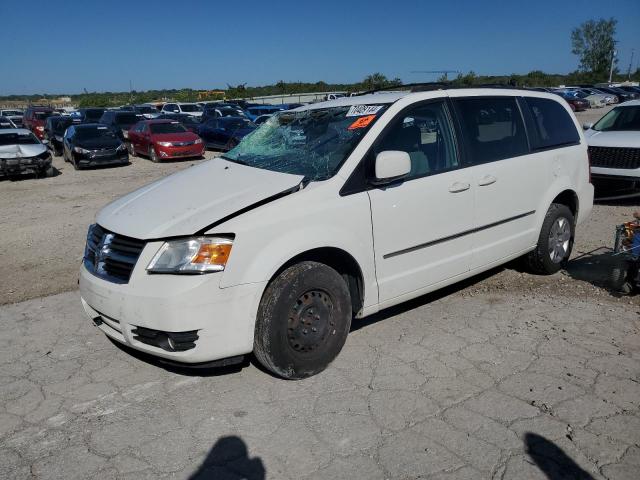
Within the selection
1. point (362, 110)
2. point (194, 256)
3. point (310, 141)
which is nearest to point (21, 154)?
point (310, 141)

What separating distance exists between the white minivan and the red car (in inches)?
509

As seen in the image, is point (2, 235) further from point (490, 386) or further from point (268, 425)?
point (490, 386)

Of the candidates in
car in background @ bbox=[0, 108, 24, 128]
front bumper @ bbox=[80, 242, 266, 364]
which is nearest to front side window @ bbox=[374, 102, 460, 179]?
front bumper @ bbox=[80, 242, 266, 364]

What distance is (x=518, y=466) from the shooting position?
2.62 m

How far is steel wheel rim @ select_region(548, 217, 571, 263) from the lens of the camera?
5168 mm

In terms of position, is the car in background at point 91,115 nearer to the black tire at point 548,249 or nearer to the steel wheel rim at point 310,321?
the black tire at point 548,249

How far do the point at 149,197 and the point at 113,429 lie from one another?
1.59 metres

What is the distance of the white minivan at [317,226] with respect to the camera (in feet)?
10.1

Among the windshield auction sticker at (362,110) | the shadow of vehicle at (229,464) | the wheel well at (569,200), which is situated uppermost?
the windshield auction sticker at (362,110)

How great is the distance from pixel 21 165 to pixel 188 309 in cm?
1295

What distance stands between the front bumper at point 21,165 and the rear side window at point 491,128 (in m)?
12.9

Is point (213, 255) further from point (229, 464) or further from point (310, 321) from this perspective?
point (229, 464)

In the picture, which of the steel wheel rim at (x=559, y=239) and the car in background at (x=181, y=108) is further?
the car in background at (x=181, y=108)

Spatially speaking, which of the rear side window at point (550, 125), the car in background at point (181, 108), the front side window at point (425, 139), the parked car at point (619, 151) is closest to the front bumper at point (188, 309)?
the front side window at point (425, 139)
